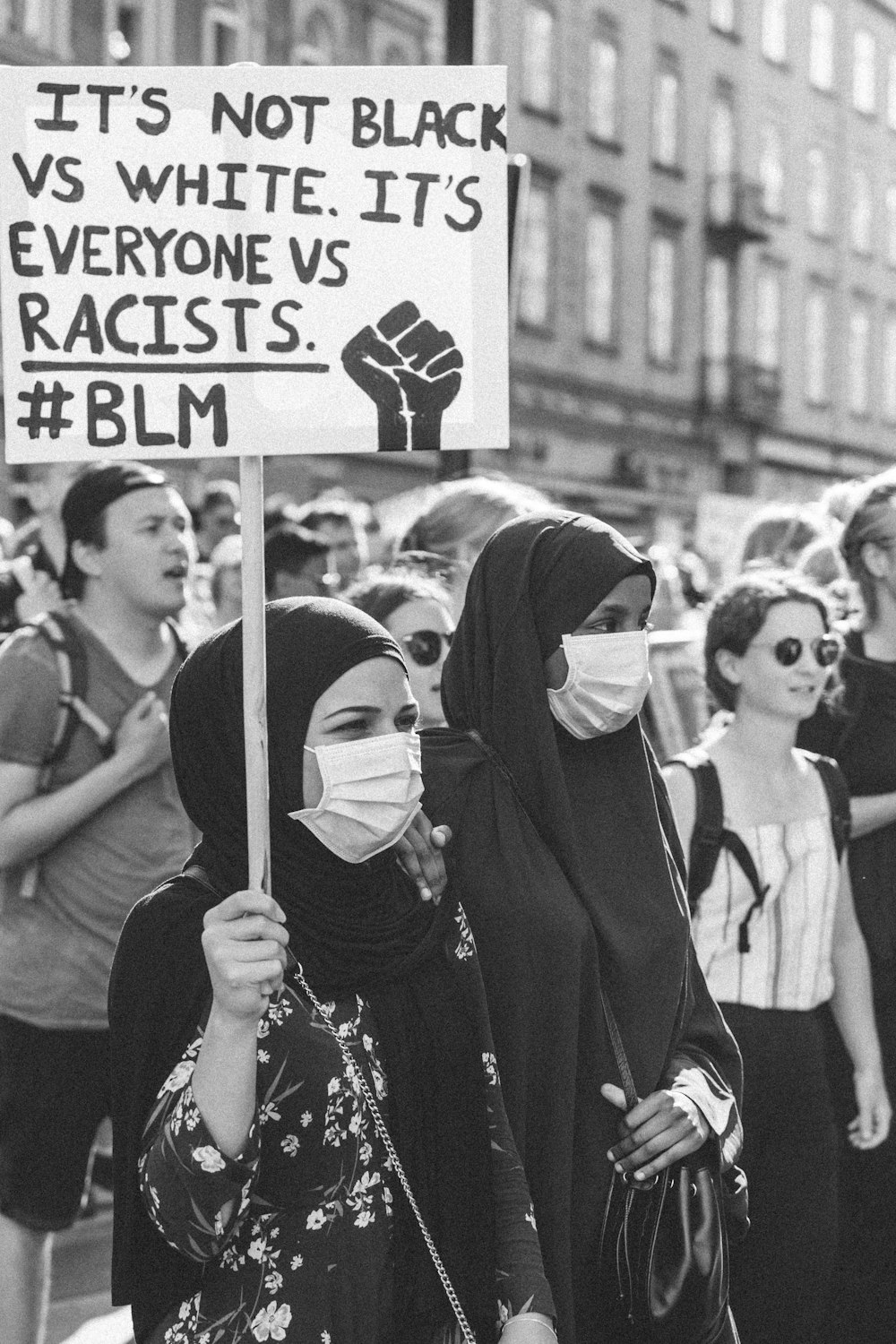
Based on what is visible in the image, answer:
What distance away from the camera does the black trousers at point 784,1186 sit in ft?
12.2

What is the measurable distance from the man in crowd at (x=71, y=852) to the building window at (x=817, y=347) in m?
34.0

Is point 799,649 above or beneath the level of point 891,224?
beneath

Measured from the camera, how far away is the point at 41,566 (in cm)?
622

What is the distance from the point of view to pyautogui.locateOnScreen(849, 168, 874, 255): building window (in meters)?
39.4

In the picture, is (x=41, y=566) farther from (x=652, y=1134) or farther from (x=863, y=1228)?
(x=652, y=1134)

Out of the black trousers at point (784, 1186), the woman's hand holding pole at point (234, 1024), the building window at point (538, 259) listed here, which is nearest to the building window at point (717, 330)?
the building window at point (538, 259)

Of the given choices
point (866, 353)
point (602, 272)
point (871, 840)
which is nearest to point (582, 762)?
point (871, 840)

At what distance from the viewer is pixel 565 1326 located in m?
2.75

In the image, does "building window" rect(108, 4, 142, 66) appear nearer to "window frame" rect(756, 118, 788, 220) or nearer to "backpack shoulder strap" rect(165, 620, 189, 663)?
"window frame" rect(756, 118, 788, 220)

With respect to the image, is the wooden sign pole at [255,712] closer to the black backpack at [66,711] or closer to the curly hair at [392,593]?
the curly hair at [392,593]

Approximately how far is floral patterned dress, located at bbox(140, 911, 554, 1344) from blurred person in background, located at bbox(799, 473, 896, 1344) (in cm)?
201

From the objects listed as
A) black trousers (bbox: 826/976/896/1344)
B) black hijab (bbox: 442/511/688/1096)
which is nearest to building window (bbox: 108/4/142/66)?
black trousers (bbox: 826/976/896/1344)

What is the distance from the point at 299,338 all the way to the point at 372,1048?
968mm

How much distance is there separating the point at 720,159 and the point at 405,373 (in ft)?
107
